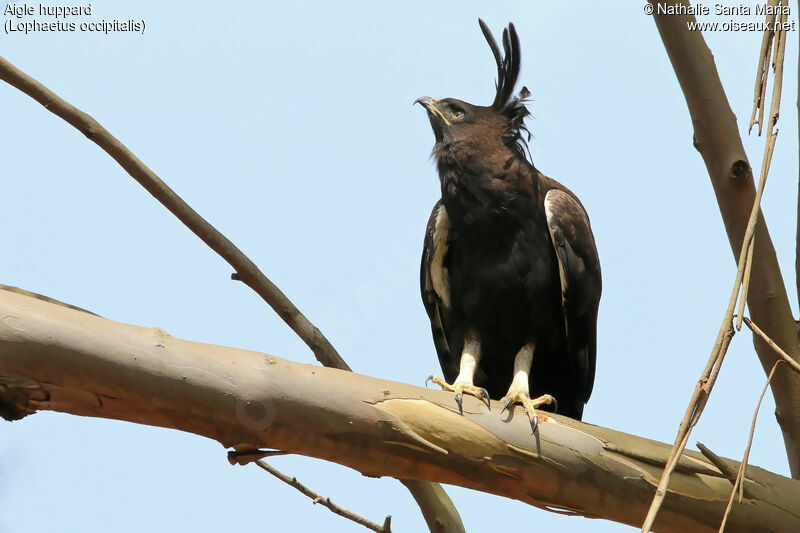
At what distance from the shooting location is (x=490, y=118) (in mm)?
5715

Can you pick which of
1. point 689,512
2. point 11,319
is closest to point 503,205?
point 689,512

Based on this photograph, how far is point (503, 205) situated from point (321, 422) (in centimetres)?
249

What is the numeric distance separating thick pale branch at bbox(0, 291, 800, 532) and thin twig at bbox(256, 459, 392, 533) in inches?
53.4

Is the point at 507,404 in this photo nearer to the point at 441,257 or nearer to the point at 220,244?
the point at 220,244

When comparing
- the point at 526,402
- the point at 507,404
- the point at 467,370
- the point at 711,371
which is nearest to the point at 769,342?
the point at 711,371

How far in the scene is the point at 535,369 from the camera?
5551mm

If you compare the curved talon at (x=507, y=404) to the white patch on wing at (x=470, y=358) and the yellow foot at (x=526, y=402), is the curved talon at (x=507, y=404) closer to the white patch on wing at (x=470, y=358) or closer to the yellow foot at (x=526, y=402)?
the yellow foot at (x=526, y=402)

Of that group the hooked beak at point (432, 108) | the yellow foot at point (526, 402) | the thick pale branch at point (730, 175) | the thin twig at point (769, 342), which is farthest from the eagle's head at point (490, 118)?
the thin twig at point (769, 342)

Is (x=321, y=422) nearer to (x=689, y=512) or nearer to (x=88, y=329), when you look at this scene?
(x=88, y=329)

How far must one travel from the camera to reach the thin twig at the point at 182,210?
417 cm

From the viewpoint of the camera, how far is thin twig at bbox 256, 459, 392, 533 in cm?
462

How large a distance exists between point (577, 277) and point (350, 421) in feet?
8.03

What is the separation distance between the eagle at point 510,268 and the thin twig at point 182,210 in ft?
3.48

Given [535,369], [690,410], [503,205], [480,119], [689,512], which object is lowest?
[689,512]
